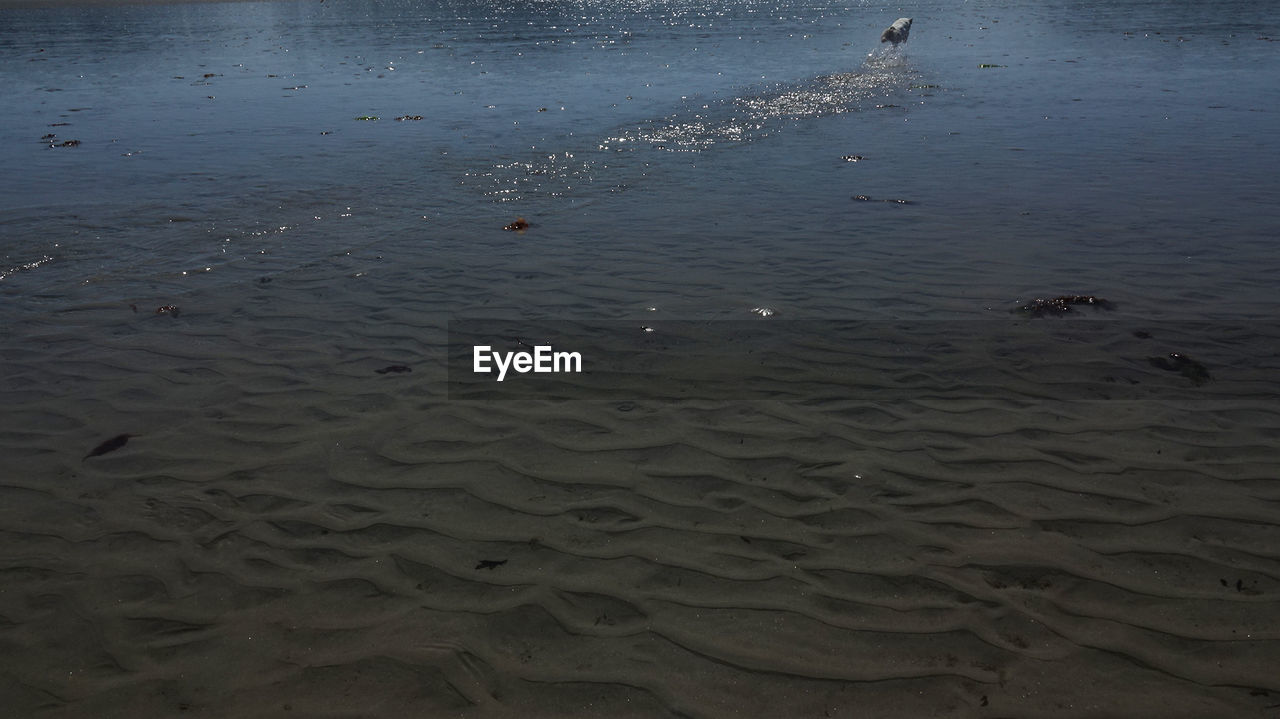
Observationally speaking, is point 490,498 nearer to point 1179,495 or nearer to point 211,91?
point 1179,495

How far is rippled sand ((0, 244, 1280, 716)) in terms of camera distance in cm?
411

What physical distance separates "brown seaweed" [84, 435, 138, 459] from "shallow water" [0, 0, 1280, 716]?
4.1 inches

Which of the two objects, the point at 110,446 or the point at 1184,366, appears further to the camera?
the point at 1184,366

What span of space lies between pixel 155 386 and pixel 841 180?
10.9 meters

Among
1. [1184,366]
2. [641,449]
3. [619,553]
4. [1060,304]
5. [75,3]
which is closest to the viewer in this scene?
[619,553]

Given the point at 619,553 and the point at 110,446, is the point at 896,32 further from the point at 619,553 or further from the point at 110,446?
the point at 110,446

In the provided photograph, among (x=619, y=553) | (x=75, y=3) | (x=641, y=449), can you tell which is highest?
(x=75, y=3)

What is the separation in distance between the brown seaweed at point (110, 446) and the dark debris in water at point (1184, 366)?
8733mm

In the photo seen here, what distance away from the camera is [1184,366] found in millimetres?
7109

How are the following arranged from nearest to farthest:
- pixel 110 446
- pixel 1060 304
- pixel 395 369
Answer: pixel 110 446 → pixel 395 369 → pixel 1060 304

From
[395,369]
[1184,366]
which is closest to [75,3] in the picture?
[395,369]

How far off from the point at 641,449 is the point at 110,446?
13.7ft

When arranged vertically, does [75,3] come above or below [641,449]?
above

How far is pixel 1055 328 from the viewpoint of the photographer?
7938 mm
